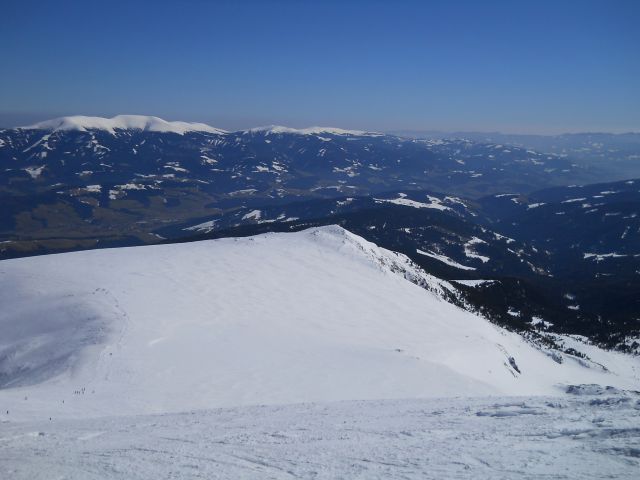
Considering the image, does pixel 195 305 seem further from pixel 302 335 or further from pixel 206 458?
pixel 206 458

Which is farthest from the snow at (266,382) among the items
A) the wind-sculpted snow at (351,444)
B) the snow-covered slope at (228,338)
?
the snow-covered slope at (228,338)

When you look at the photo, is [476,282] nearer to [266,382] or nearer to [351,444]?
[266,382]

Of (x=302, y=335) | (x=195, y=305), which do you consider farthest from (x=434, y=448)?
(x=195, y=305)

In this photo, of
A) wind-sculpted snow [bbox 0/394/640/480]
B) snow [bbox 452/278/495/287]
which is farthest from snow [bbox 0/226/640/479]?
snow [bbox 452/278/495/287]

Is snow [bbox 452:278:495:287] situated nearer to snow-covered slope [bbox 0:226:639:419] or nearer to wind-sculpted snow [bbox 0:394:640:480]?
snow-covered slope [bbox 0:226:639:419]

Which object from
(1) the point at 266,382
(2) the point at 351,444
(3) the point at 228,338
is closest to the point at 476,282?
(3) the point at 228,338

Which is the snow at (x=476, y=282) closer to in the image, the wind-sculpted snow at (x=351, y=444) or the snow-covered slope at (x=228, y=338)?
the snow-covered slope at (x=228, y=338)
